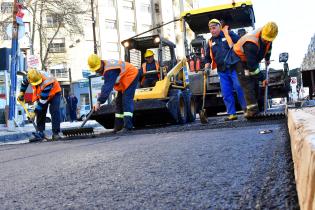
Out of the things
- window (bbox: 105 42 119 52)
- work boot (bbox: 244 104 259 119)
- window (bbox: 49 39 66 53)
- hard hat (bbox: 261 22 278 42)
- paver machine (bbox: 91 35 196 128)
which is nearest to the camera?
hard hat (bbox: 261 22 278 42)

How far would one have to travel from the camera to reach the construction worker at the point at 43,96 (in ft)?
27.2

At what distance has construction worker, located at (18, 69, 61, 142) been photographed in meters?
8.30

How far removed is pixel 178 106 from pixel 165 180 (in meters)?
6.80

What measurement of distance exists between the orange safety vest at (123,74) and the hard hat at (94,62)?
0.15 metres

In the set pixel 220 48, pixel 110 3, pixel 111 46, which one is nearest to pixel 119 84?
pixel 220 48

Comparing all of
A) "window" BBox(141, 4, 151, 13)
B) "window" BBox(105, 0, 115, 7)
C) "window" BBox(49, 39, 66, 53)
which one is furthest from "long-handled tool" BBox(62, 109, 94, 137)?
"window" BBox(141, 4, 151, 13)

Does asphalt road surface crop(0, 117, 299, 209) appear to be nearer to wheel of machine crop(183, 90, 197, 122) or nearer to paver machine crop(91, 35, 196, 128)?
paver machine crop(91, 35, 196, 128)

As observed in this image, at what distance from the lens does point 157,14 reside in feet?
160

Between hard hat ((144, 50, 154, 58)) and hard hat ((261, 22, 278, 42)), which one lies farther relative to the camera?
hard hat ((144, 50, 154, 58))

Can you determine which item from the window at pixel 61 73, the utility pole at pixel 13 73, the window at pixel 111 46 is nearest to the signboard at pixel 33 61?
the utility pole at pixel 13 73

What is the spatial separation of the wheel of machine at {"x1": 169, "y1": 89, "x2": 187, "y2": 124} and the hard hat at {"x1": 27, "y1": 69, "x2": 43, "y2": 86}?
7.71 feet

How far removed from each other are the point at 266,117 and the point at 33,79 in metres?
3.87

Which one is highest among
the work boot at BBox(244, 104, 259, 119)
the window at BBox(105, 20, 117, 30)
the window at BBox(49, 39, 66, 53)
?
the window at BBox(105, 20, 117, 30)

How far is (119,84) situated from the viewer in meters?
8.32
